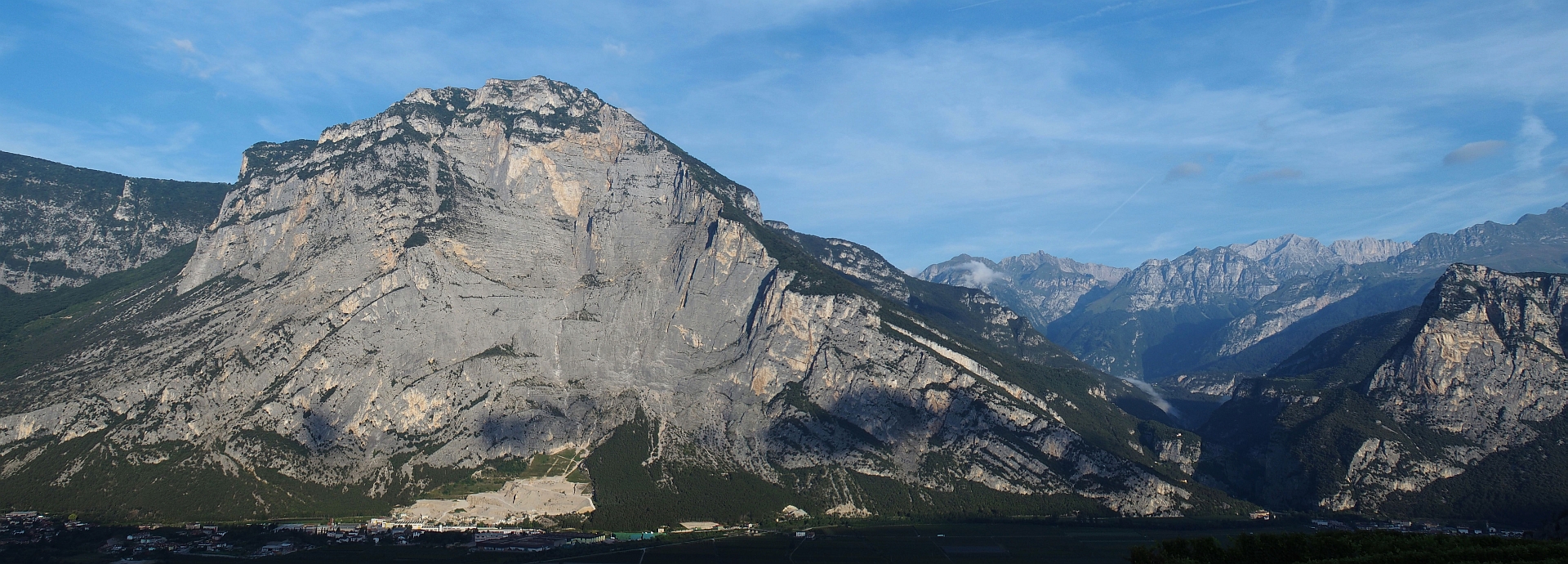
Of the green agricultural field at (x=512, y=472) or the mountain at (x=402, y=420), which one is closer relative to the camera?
the mountain at (x=402, y=420)

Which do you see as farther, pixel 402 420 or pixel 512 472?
pixel 402 420

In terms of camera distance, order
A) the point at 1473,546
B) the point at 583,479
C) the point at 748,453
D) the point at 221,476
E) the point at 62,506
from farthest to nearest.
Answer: the point at 748,453 < the point at 583,479 < the point at 221,476 < the point at 62,506 < the point at 1473,546

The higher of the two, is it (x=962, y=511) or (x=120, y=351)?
(x=120, y=351)

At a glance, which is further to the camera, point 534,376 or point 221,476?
point 534,376

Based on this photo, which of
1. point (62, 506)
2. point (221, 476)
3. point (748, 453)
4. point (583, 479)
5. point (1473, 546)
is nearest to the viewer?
point (1473, 546)

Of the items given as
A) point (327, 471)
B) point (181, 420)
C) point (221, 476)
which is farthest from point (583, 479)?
point (181, 420)

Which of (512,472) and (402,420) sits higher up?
(402,420)

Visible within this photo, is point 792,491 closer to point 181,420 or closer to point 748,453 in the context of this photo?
point 748,453

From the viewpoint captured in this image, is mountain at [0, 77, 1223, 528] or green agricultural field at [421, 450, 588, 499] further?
green agricultural field at [421, 450, 588, 499]

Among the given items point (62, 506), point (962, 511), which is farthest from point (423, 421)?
point (962, 511)
